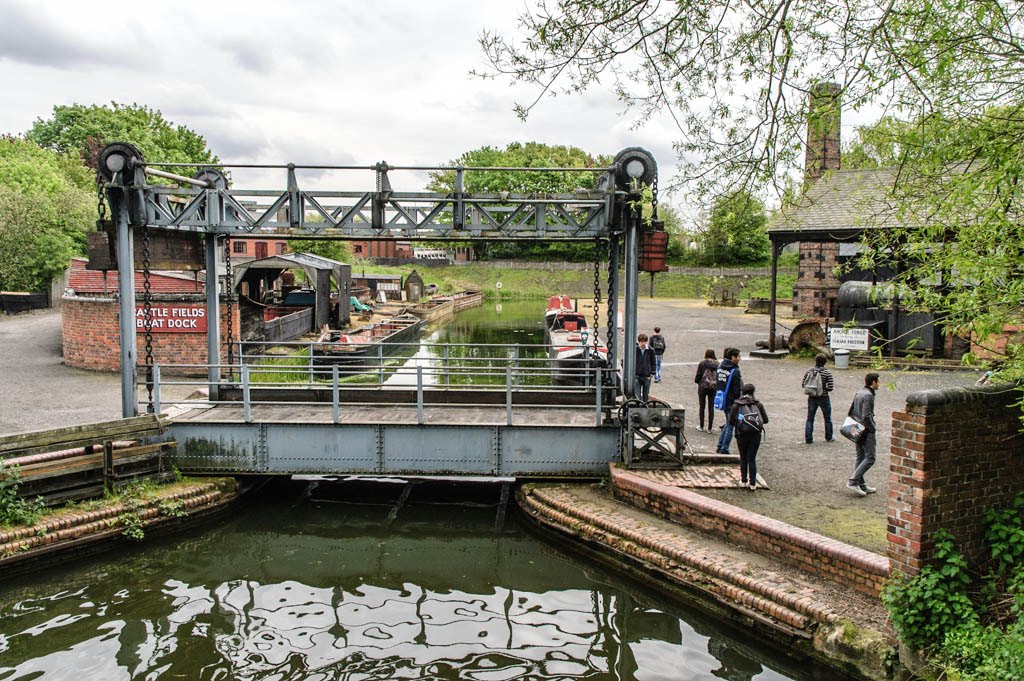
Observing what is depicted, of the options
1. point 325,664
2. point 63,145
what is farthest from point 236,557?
point 63,145

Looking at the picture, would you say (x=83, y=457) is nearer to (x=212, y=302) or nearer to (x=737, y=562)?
(x=212, y=302)

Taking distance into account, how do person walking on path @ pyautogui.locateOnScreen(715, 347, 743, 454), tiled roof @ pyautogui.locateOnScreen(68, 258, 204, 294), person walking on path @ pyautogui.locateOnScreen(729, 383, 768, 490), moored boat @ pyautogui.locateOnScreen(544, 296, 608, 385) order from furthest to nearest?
tiled roof @ pyautogui.locateOnScreen(68, 258, 204, 294)
moored boat @ pyautogui.locateOnScreen(544, 296, 608, 385)
person walking on path @ pyautogui.locateOnScreen(715, 347, 743, 454)
person walking on path @ pyautogui.locateOnScreen(729, 383, 768, 490)

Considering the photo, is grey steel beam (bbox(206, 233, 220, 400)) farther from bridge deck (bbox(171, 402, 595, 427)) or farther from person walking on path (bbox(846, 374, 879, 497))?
person walking on path (bbox(846, 374, 879, 497))

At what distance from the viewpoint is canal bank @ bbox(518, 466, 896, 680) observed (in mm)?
7125

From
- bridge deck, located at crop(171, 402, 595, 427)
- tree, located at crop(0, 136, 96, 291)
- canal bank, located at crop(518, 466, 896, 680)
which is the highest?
tree, located at crop(0, 136, 96, 291)

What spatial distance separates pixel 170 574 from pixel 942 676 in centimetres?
859

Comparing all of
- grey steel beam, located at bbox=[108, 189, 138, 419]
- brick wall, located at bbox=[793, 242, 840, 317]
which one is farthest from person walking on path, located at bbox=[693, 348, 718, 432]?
brick wall, located at bbox=[793, 242, 840, 317]

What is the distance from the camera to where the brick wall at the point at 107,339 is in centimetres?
1912

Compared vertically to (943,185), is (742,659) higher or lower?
lower

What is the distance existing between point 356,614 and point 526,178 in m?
63.5

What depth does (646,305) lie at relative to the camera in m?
51.7

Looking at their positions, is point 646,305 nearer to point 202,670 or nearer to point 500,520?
point 500,520

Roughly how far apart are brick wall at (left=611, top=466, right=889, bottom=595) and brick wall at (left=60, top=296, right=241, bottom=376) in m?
12.8

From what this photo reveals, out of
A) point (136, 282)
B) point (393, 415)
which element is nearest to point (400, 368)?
point (393, 415)
